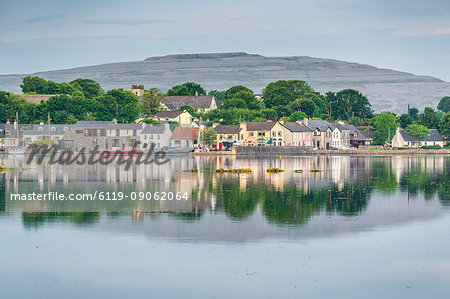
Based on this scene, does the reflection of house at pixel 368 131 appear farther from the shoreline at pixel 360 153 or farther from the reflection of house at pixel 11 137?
the reflection of house at pixel 11 137

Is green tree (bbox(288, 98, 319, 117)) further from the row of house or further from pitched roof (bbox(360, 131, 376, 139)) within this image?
the row of house

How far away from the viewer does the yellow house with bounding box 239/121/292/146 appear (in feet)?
482

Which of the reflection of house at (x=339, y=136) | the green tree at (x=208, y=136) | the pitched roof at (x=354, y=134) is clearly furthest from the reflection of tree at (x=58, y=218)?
the pitched roof at (x=354, y=134)

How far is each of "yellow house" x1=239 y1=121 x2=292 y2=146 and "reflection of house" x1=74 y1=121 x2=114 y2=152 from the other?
3127cm

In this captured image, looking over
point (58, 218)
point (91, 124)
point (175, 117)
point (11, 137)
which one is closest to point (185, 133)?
point (175, 117)

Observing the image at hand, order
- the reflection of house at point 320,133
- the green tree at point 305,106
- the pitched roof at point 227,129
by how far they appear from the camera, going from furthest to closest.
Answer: the green tree at point 305,106
the reflection of house at point 320,133
the pitched roof at point 227,129

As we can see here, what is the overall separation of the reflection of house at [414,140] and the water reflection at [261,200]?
93.9m

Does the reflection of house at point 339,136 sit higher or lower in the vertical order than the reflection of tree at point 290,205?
higher

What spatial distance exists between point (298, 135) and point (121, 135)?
132 ft

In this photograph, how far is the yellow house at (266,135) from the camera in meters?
147

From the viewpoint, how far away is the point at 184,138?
147m

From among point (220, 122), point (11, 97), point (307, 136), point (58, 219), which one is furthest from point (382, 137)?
point (58, 219)

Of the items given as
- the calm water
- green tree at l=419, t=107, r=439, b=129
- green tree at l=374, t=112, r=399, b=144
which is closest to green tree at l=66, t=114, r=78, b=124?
green tree at l=374, t=112, r=399, b=144

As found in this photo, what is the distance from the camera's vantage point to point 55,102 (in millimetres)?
156500
